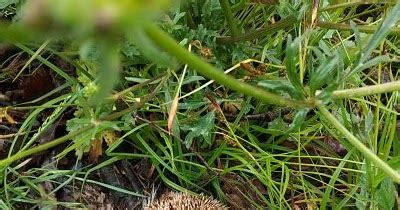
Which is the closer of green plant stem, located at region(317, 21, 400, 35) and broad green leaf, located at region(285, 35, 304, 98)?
broad green leaf, located at region(285, 35, 304, 98)

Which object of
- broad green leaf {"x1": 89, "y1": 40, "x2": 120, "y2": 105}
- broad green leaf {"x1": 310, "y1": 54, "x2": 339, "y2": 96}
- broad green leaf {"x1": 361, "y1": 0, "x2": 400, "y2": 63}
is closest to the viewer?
broad green leaf {"x1": 89, "y1": 40, "x2": 120, "y2": 105}

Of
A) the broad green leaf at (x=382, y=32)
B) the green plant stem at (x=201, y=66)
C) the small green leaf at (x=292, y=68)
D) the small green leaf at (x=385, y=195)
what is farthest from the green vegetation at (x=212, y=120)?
the green plant stem at (x=201, y=66)

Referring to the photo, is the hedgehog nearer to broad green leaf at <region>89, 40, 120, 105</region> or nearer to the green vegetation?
the green vegetation

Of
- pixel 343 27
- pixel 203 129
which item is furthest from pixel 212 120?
pixel 343 27

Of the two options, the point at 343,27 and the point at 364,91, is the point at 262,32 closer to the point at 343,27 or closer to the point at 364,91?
the point at 343,27

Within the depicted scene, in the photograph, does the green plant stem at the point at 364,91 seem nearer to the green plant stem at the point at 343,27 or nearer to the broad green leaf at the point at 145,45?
the green plant stem at the point at 343,27

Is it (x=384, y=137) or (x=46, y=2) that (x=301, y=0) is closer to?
(x=384, y=137)

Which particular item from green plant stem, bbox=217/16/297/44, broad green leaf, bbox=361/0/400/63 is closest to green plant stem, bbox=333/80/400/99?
broad green leaf, bbox=361/0/400/63
